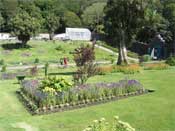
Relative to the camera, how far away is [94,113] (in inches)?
656

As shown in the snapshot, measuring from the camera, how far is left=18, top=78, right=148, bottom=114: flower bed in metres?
17.6

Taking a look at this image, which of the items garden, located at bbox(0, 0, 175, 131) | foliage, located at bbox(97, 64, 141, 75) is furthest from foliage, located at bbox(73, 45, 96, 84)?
foliage, located at bbox(97, 64, 141, 75)

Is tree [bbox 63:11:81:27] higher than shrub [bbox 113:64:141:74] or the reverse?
higher

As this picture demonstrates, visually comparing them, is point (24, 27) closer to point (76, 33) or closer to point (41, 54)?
point (41, 54)

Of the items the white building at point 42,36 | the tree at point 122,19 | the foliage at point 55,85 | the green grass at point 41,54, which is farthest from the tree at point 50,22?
the foliage at point 55,85

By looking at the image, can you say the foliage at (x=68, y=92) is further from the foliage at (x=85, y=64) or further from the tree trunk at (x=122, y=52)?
the tree trunk at (x=122, y=52)

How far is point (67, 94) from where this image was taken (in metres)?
18.3

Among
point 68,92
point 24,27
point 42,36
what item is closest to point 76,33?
point 42,36

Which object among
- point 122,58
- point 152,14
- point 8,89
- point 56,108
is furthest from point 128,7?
point 56,108

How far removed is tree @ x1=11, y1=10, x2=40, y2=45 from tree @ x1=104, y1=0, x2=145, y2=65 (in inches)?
1239

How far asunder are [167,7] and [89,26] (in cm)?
3205

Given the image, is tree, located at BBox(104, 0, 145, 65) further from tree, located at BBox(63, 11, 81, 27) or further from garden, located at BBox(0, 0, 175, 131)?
tree, located at BBox(63, 11, 81, 27)

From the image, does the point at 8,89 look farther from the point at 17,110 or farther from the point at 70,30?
the point at 70,30

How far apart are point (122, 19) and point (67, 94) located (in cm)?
2284
